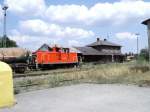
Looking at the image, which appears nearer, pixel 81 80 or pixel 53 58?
pixel 81 80

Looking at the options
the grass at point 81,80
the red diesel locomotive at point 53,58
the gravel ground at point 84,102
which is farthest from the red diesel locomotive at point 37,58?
the gravel ground at point 84,102

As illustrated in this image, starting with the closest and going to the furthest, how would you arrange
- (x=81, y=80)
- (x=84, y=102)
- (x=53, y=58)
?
(x=84, y=102) → (x=81, y=80) → (x=53, y=58)

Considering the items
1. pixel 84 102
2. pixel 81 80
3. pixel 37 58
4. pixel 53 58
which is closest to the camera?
pixel 84 102

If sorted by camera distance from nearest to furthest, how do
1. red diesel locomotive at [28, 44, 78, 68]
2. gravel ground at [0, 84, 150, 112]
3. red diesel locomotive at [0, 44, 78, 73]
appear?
gravel ground at [0, 84, 150, 112] < red diesel locomotive at [0, 44, 78, 73] < red diesel locomotive at [28, 44, 78, 68]

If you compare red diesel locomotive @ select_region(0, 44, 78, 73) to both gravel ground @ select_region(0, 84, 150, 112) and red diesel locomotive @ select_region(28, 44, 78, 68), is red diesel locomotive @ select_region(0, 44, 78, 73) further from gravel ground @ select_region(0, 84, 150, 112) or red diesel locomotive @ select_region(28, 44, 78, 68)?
gravel ground @ select_region(0, 84, 150, 112)

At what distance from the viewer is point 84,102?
45.6ft

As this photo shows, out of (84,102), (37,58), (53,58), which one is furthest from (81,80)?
(53,58)

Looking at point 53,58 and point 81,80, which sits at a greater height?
point 53,58

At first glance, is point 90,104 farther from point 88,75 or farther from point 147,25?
point 147,25

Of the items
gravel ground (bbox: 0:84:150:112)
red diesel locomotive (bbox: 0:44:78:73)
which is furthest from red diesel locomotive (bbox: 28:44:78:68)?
gravel ground (bbox: 0:84:150:112)

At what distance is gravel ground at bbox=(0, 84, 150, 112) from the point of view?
12383 mm

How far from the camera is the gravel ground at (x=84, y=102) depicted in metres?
12.4

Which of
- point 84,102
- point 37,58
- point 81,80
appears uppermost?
point 37,58

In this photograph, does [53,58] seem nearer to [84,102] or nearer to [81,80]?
[81,80]
